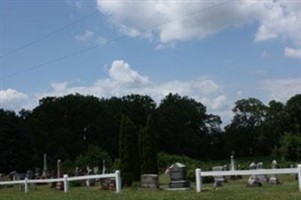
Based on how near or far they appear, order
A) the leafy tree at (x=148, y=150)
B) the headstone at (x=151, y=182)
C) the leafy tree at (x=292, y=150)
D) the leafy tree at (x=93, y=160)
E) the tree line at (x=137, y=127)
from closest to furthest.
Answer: the headstone at (x=151, y=182) < the leafy tree at (x=148, y=150) < the leafy tree at (x=93, y=160) < the leafy tree at (x=292, y=150) < the tree line at (x=137, y=127)

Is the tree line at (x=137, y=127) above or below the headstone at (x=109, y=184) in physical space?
above

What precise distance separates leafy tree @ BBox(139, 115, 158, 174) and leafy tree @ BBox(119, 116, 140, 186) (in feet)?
2.82

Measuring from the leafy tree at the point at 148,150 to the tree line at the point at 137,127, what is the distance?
135ft

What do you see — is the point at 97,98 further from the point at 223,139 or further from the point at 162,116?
the point at 223,139

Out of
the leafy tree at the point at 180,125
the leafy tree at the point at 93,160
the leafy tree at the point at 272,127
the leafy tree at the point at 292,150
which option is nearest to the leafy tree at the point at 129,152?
the leafy tree at the point at 93,160

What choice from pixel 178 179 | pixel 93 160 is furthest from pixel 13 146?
pixel 178 179

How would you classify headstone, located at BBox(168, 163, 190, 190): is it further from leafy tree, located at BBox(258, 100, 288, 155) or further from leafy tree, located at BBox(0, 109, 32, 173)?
leafy tree, located at BBox(258, 100, 288, 155)

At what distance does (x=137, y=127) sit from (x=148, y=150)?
61.9 meters

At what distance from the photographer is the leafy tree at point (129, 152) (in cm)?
3159

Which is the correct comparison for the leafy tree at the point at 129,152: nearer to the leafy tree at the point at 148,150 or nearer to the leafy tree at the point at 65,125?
the leafy tree at the point at 148,150

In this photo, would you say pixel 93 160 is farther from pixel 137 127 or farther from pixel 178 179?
pixel 178 179

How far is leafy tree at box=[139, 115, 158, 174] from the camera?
33156 mm

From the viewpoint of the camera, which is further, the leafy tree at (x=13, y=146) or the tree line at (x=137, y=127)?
the tree line at (x=137, y=127)

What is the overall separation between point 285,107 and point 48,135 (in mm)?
46991
